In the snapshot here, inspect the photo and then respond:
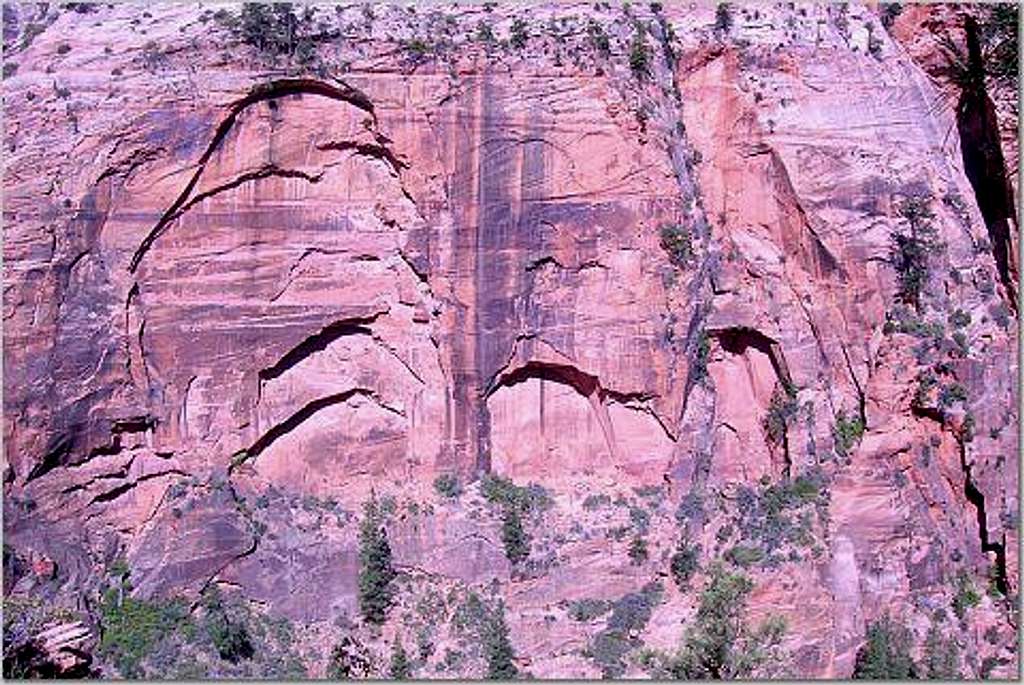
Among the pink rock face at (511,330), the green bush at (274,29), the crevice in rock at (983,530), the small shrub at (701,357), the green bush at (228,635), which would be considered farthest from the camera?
the small shrub at (701,357)

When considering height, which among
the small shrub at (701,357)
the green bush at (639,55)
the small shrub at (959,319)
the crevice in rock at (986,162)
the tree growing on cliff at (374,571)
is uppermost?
the green bush at (639,55)

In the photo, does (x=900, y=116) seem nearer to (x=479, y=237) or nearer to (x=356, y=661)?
(x=479, y=237)

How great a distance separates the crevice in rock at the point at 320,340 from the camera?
2998cm

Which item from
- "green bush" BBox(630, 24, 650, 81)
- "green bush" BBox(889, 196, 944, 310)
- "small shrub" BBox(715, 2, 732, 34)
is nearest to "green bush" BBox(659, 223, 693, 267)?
"green bush" BBox(630, 24, 650, 81)

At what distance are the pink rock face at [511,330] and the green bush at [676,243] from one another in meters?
0.07

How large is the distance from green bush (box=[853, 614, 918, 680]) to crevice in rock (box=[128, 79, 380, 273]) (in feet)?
52.7

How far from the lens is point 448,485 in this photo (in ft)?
99.6

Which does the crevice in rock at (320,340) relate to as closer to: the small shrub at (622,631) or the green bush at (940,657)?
the small shrub at (622,631)

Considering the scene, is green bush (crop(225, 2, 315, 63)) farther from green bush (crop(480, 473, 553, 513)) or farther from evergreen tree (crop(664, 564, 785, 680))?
evergreen tree (crop(664, 564, 785, 680))

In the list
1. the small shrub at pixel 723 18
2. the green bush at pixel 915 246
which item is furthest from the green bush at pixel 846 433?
the small shrub at pixel 723 18

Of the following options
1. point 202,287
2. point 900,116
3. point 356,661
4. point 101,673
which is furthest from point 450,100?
point 101,673

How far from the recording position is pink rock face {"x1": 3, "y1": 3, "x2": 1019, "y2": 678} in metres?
27.8

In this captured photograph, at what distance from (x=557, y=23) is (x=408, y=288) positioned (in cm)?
698

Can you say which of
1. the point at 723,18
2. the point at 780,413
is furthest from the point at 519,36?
the point at 780,413
